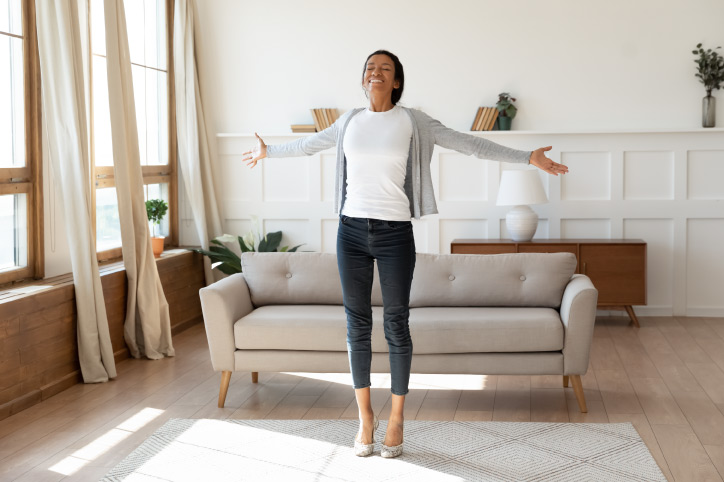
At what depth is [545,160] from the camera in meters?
3.20

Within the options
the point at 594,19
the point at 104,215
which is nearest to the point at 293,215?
the point at 104,215

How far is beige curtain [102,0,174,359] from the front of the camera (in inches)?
198

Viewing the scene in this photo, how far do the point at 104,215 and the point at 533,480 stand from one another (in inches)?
139

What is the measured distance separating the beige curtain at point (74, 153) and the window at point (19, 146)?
141 mm

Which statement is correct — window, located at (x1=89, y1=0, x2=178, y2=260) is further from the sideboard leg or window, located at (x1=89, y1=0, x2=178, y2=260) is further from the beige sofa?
the sideboard leg

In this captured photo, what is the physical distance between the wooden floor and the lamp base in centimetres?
124

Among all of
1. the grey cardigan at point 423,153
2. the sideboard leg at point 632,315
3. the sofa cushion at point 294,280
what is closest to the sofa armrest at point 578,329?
the grey cardigan at point 423,153

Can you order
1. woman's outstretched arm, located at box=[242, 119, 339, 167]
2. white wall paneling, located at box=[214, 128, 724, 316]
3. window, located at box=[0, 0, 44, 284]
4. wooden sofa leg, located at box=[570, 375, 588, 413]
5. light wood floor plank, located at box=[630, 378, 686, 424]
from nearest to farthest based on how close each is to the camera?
woman's outstretched arm, located at box=[242, 119, 339, 167]
light wood floor plank, located at box=[630, 378, 686, 424]
wooden sofa leg, located at box=[570, 375, 588, 413]
window, located at box=[0, 0, 44, 284]
white wall paneling, located at box=[214, 128, 724, 316]

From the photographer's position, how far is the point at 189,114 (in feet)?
21.3

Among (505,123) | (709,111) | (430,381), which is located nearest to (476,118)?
(505,123)

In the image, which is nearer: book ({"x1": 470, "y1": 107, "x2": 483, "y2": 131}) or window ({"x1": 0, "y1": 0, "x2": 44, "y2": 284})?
window ({"x1": 0, "y1": 0, "x2": 44, "y2": 284})

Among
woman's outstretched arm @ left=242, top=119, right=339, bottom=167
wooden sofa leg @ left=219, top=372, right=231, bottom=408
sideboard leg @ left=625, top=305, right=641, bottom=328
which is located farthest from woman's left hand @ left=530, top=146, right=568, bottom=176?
sideboard leg @ left=625, top=305, right=641, bottom=328

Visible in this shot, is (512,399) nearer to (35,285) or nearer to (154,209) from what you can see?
(35,285)

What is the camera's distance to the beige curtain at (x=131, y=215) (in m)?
5.03
